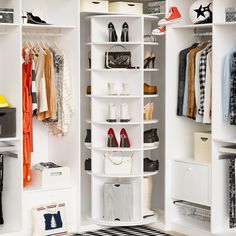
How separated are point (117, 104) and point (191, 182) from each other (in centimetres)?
100

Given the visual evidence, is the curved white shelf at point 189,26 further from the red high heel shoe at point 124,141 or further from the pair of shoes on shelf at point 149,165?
the pair of shoes on shelf at point 149,165

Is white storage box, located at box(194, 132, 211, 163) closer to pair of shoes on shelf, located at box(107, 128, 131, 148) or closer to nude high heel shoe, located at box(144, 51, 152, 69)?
pair of shoes on shelf, located at box(107, 128, 131, 148)

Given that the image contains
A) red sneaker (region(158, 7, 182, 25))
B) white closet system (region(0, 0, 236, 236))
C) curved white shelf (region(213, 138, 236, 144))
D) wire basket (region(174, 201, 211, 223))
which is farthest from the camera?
wire basket (region(174, 201, 211, 223))

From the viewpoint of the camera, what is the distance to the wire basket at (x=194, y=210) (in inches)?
227

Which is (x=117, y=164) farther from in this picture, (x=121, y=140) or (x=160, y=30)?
(x=160, y=30)

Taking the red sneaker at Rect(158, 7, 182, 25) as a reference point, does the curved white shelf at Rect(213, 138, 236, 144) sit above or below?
below

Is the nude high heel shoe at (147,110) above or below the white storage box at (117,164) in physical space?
above

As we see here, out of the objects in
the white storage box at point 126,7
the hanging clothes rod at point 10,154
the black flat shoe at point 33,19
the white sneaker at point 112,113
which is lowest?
the hanging clothes rod at point 10,154

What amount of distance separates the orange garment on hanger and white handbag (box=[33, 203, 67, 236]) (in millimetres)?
394

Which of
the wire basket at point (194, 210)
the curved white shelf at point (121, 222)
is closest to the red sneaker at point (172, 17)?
the wire basket at point (194, 210)

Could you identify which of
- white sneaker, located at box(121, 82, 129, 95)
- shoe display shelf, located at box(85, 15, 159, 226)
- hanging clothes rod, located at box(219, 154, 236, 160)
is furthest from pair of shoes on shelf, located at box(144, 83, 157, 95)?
hanging clothes rod, located at box(219, 154, 236, 160)

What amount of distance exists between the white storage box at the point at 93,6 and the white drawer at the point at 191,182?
5.12ft

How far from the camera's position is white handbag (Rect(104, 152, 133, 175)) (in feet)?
19.1

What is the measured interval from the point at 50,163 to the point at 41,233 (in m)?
0.71
